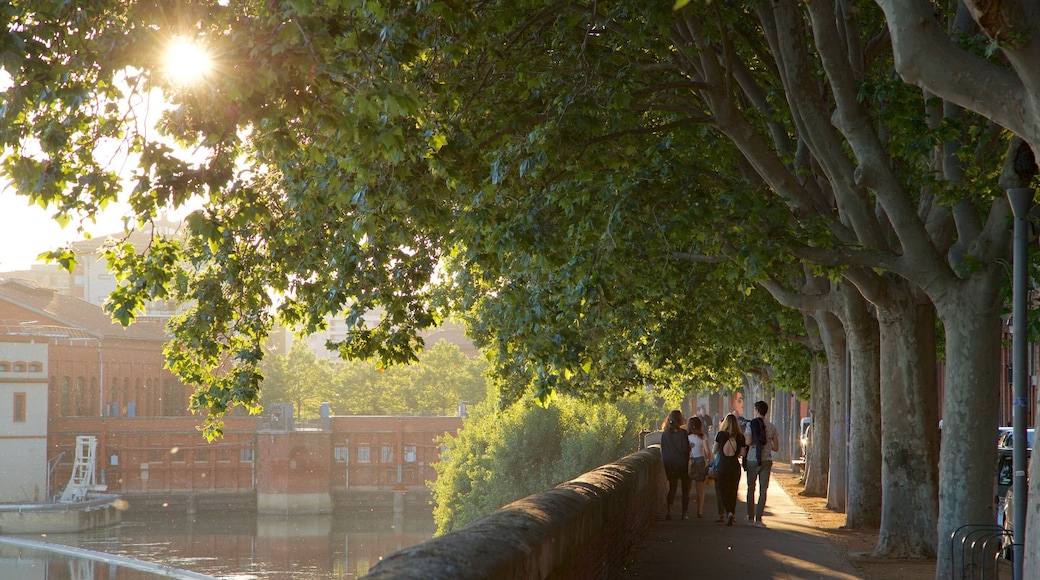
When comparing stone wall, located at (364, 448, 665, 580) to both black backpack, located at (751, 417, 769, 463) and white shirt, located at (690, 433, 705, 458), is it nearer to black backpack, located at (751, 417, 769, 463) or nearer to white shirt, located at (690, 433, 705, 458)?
black backpack, located at (751, 417, 769, 463)

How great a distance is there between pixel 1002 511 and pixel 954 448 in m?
4.25

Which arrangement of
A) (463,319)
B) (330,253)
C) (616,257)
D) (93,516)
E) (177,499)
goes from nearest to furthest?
1. (616,257)
2. (330,253)
3. (463,319)
4. (93,516)
5. (177,499)

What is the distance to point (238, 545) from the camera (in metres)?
72.2

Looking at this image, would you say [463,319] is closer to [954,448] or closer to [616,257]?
[616,257]

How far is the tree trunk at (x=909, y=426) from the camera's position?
12.7 meters

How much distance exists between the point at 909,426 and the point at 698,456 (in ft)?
18.1

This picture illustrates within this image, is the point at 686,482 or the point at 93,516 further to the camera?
the point at 93,516

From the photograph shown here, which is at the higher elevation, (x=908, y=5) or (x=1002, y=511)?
(x=908, y=5)

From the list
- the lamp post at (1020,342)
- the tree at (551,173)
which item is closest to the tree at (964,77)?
the lamp post at (1020,342)

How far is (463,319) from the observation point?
27844 millimetres

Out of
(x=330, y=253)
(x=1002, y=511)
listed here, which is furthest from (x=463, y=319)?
(x=1002, y=511)

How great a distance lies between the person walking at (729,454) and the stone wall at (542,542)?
380 cm

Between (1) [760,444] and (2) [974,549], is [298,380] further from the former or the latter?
(2) [974,549]

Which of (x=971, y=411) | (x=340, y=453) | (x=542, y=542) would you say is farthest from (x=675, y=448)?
(x=340, y=453)
